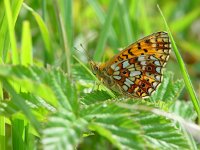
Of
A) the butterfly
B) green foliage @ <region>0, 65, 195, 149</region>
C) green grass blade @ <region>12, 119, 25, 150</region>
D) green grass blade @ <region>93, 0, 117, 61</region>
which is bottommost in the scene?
green grass blade @ <region>12, 119, 25, 150</region>

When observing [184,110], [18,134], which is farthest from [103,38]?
[18,134]

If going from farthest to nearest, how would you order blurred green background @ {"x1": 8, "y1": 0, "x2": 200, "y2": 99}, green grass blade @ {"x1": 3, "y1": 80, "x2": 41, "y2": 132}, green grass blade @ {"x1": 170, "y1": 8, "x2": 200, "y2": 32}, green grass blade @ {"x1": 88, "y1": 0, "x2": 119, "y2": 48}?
green grass blade @ {"x1": 170, "y1": 8, "x2": 200, "y2": 32} < green grass blade @ {"x1": 88, "y1": 0, "x2": 119, "y2": 48} < blurred green background @ {"x1": 8, "y1": 0, "x2": 200, "y2": 99} < green grass blade @ {"x1": 3, "y1": 80, "x2": 41, "y2": 132}

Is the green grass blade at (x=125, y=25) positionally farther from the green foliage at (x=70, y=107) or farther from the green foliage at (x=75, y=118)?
the green foliage at (x=75, y=118)

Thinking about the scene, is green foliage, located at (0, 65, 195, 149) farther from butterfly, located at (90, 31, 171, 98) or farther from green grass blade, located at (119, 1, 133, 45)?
green grass blade, located at (119, 1, 133, 45)

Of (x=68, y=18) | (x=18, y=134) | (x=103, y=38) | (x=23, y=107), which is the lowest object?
(x=18, y=134)

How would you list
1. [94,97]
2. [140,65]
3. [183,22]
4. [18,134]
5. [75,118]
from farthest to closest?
1. [183,22]
2. [140,65]
3. [94,97]
4. [18,134]
5. [75,118]

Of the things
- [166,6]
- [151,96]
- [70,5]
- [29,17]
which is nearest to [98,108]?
[151,96]

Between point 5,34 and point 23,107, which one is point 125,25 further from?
point 23,107

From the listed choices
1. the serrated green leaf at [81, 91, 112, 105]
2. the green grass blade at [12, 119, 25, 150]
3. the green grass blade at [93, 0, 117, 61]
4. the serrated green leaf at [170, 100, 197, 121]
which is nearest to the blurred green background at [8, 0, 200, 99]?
the green grass blade at [93, 0, 117, 61]

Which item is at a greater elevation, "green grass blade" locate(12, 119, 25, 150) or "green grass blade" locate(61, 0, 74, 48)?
"green grass blade" locate(61, 0, 74, 48)
